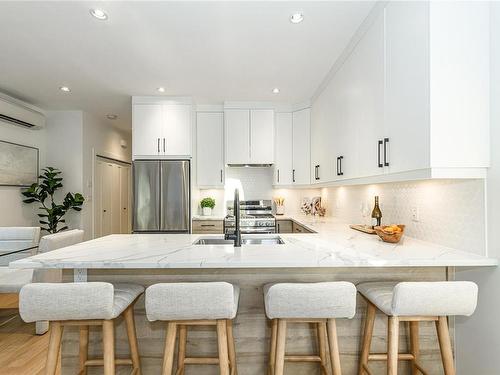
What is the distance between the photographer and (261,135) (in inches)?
165

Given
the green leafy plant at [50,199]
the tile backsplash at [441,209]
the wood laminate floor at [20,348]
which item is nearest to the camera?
the tile backsplash at [441,209]

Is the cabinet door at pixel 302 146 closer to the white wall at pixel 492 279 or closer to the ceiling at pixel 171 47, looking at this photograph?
the ceiling at pixel 171 47

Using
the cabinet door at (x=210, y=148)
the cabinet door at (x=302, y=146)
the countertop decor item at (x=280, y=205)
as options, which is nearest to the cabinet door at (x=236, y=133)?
the cabinet door at (x=210, y=148)

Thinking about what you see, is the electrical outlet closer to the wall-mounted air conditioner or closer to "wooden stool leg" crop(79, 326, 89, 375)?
"wooden stool leg" crop(79, 326, 89, 375)

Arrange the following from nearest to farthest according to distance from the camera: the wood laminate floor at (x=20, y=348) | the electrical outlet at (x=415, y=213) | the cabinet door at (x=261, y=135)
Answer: the electrical outlet at (x=415, y=213) → the wood laminate floor at (x=20, y=348) → the cabinet door at (x=261, y=135)

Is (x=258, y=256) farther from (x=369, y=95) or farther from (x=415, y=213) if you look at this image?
(x=369, y=95)

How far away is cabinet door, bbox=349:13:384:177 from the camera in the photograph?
1875 millimetres

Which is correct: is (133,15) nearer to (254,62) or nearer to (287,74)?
(254,62)

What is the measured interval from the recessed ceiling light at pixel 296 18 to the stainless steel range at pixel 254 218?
7.39ft

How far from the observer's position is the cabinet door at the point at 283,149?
4.25 meters

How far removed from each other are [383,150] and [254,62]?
64.2 inches

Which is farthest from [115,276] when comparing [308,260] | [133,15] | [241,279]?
[133,15]

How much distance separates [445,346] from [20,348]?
10.2 feet

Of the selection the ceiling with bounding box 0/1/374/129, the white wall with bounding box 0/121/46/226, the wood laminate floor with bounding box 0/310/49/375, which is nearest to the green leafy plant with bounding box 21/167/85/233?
the white wall with bounding box 0/121/46/226
